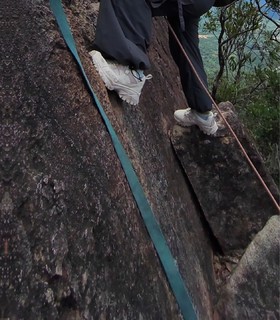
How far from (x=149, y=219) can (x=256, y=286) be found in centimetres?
121

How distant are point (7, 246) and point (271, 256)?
6.01 ft

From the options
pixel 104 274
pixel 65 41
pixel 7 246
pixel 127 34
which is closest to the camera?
pixel 7 246

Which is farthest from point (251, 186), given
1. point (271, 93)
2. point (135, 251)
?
point (271, 93)

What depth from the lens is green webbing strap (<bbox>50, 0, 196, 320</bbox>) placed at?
1.60 metres

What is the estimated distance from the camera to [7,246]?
1.29m

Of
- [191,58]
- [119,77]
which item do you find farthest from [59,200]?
[191,58]

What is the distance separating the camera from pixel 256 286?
258 centimetres

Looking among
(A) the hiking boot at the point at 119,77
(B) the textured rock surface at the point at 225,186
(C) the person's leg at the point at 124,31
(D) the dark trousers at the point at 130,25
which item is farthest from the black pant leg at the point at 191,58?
(A) the hiking boot at the point at 119,77

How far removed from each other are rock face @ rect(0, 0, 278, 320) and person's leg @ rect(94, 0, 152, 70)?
0.51 ft

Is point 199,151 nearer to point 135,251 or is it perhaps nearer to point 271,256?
point 271,256

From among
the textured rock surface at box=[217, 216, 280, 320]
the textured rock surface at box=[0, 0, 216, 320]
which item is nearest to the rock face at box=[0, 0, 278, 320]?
the textured rock surface at box=[0, 0, 216, 320]

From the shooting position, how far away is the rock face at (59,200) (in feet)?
4.30

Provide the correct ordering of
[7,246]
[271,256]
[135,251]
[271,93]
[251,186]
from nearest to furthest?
[7,246]
[135,251]
[271,256]
[251,186]
[271,93]

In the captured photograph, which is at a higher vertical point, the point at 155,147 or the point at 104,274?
the point at 104,274
